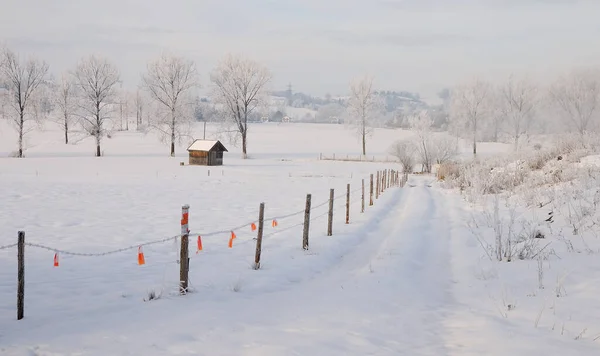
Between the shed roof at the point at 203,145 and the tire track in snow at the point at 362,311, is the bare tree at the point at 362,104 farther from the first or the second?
the tire track in snow at the point at 362,311

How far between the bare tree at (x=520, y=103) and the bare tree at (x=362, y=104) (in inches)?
832

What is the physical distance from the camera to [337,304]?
6.39 m

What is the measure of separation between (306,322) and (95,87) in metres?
51.8

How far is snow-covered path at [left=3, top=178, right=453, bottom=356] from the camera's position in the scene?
15.6ft

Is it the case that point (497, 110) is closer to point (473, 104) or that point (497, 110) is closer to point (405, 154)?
point (473, 104)

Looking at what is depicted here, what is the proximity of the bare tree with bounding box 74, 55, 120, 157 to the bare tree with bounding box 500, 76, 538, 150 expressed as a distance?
57.0m

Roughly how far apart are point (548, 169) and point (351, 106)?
4639cm

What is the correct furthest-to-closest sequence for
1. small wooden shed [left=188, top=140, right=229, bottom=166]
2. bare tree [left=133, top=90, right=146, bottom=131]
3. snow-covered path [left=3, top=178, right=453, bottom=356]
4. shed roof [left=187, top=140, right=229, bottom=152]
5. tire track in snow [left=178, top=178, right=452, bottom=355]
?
bare tree [left=133, top=90, right=146, bottom=131] → shed roof [left=187, top=140, right=229, bottom=152] → small wooden shed [left=188, top=140, right=229, bottom=166] → tire track in snow [left=178, top=178, right=452, bottom=355] → snow-covered path [left=3, top=178, right=453, bottom=356]

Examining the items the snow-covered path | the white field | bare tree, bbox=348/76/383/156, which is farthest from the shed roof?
the snow-covered path

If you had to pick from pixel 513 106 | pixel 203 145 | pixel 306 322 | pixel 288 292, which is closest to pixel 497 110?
pixel 513 106

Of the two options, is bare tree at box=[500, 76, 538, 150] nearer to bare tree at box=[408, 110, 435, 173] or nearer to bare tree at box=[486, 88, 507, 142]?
bare tree at box=[486, 88, 507, 142]

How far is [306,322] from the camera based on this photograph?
5.59m

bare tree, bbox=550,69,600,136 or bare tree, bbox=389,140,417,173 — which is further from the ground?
bare tree, bbox=550,69,600,136

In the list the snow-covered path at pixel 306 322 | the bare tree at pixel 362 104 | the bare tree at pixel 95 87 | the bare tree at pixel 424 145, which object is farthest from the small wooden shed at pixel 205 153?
the snow-covered path at pixel 306 322
